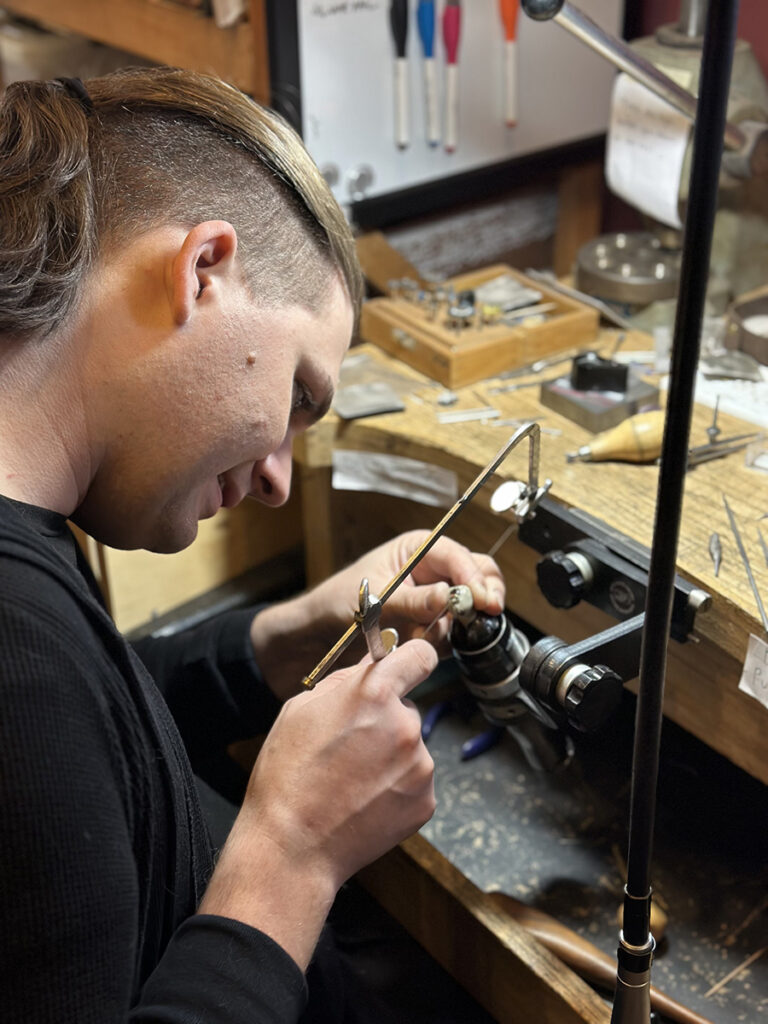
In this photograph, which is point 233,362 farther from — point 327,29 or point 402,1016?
point 327,29

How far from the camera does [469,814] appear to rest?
1315 millimetres

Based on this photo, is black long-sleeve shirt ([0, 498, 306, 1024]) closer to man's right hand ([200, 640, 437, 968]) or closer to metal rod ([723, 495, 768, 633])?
man's right hand ([200, 640, 437, 968])

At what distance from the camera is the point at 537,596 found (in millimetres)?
1254

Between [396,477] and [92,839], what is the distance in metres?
0.74

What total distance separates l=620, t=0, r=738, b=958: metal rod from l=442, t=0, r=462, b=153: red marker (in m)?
1.16

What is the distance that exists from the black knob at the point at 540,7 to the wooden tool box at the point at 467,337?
17.8 inches

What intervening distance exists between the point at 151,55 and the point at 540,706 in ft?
4.17

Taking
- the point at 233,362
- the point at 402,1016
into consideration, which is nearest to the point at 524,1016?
the point at 402,1016

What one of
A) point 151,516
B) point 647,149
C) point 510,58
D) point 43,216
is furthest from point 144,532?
point 510,58

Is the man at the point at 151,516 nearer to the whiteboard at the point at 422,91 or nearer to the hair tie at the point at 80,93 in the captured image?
the hair tie at the point at 80,93

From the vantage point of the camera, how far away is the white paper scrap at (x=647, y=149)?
1484 mm

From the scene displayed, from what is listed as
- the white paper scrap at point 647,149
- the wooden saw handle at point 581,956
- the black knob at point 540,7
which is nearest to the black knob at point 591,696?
the wooden saw handle at point 581,956

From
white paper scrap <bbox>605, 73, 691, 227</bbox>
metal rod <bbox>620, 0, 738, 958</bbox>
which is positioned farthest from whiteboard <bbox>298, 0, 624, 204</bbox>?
metal rod <bbox>620, 0, 738, 958</bbox>

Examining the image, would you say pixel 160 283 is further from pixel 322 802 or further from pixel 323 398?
pixel 322 802
